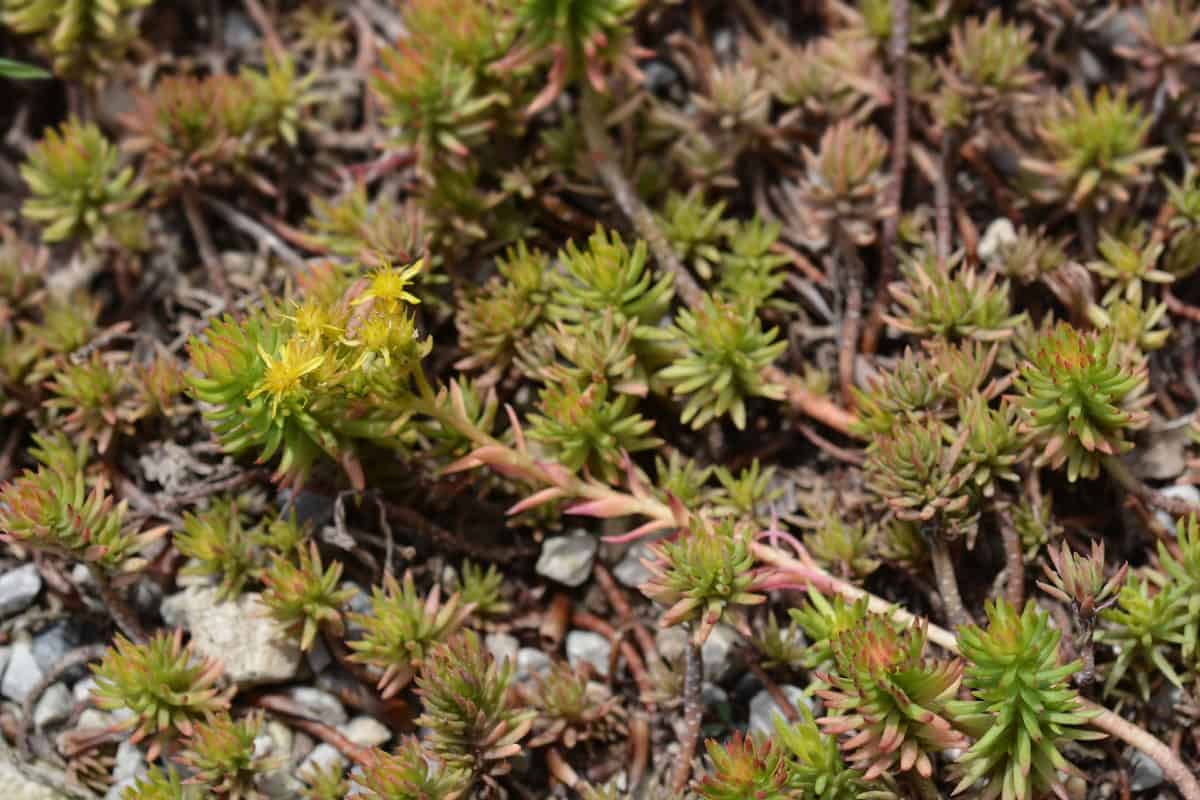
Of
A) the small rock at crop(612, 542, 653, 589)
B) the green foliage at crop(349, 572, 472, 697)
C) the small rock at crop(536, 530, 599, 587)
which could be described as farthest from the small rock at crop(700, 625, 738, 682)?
the green foliage at crop(349, 572, 472, 697)

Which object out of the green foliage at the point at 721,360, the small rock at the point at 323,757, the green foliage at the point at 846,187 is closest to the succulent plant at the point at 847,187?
the green foliage at the point at 846,187

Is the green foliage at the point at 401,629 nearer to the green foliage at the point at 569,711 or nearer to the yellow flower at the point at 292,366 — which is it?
the green foliage at the point at 569,711

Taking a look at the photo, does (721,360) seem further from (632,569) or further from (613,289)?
(632,569)

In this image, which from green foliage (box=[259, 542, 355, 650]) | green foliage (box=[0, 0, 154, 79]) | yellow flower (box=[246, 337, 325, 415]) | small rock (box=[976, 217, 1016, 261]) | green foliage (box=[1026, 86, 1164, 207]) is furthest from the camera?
green foliage (box=[0, 0, 154, 79])

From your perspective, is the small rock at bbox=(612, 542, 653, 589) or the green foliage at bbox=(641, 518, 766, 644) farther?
the small rock at bbox=(612, 542, 653, 589)

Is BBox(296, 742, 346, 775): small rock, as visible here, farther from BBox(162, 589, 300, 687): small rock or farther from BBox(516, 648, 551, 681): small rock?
BBox(516, 648, 551, 681): small rock

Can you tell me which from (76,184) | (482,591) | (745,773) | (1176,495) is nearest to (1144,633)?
(1176,495)

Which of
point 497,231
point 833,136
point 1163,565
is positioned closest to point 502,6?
point 497,231
